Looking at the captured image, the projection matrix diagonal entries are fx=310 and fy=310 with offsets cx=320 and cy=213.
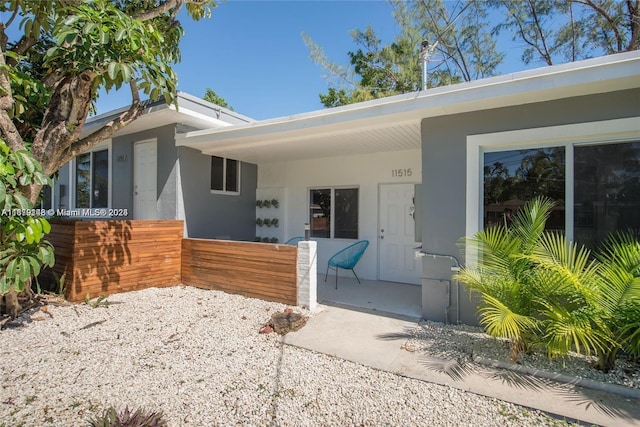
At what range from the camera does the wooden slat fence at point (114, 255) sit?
197 inches

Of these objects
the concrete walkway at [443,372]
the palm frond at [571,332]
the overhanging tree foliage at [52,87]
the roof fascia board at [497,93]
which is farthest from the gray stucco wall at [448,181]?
the overhanging tree foliage at [52,87]

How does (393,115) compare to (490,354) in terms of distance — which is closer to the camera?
(490,354)

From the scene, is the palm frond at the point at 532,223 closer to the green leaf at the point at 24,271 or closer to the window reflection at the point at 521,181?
the window reflection at the point at 521,181

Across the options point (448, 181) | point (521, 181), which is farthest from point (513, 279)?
point (448, 181)

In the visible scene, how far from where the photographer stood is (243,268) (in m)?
5.41

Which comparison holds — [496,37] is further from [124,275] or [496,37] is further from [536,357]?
[124,275]

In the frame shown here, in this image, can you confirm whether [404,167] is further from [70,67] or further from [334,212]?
[70,67]

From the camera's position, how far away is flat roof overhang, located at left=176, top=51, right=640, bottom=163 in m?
3.27

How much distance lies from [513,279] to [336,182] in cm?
471

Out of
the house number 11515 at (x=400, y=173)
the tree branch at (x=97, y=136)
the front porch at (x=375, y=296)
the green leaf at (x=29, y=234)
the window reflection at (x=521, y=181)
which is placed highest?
the tree branch at (x=97, y=136)

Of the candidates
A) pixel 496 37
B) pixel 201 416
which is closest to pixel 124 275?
pixel 201 416

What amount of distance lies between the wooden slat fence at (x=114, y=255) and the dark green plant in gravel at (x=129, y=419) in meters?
3.45

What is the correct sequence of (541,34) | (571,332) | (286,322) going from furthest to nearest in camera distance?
(541,34) → (286,322) → (571,332)

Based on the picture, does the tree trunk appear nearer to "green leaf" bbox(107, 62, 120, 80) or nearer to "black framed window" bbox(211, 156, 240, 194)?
"green leaf" bbox(107, 62, 120, 80)
